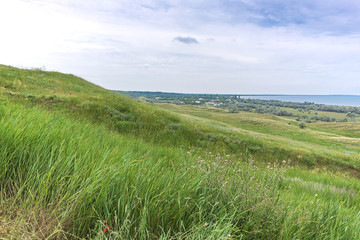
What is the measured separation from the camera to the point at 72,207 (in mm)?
1570

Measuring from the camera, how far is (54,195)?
1.75 meters

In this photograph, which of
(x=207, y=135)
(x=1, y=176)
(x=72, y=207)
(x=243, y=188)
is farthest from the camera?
(x=207, y=135)

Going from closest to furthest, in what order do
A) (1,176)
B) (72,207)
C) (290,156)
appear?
1. (72,207)
2. (1,176)
3. (290,156)

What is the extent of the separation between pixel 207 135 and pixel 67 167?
1087 centimetres

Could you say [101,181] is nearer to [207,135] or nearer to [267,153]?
[207,135]

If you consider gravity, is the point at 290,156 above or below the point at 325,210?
below

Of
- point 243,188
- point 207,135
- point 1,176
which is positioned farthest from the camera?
point 207,135

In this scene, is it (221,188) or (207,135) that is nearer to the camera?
(221,188)

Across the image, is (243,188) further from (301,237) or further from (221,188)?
(301,237)

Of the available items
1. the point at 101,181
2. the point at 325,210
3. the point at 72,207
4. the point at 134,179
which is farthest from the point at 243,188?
the point at 72,207

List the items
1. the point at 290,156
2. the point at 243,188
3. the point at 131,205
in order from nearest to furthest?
the point at 131,205
the point at 243,188
the point at 290,156

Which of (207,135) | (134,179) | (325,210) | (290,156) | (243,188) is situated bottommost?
(290,156)

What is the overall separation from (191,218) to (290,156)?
50.2ft

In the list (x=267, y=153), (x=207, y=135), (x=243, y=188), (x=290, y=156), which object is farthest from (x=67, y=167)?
(x=290, y=156)
